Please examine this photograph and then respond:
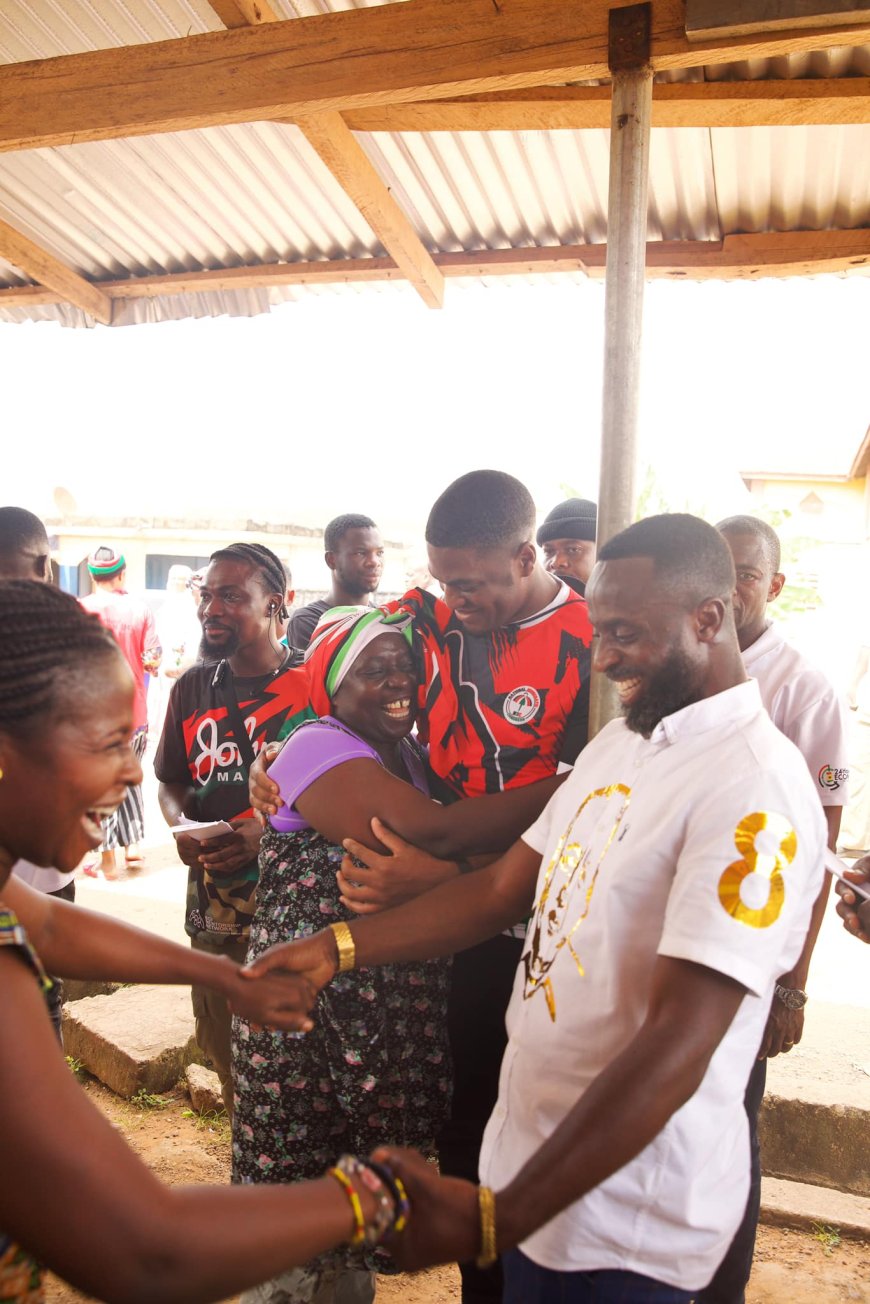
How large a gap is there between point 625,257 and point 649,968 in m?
2.05

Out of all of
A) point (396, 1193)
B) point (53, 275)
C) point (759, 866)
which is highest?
point (53, 275)

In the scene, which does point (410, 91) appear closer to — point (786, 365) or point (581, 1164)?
point (581, 1164)

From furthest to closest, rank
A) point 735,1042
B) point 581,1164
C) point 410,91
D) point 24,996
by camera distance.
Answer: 1. point 410,91
2. point 735,1042
3. point 581,1164
4. point 24,996

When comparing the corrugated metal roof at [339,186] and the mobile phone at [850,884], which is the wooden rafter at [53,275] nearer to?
the corrugated metal roof at [339,186]

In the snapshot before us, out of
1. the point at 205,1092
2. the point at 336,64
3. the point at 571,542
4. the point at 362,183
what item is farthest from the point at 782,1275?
the point at 362,183

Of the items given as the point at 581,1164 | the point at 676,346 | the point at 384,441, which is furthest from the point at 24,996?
the point at 676,346

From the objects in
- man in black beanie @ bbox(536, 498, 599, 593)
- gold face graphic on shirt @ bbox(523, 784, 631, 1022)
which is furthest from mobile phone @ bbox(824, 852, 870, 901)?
man in black beanie @ bbox(536, 498, 599, 593)

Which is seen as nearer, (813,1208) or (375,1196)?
(375,1196)

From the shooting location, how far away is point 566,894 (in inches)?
68.7

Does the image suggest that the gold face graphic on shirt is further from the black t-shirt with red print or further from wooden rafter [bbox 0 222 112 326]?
wooden rafter [bbox 0 222 112 326]

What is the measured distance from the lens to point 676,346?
3044 cm

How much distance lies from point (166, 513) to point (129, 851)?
1244 centimetres

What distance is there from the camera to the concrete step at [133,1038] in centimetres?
438

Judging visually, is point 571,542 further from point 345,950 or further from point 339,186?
point 345,950
